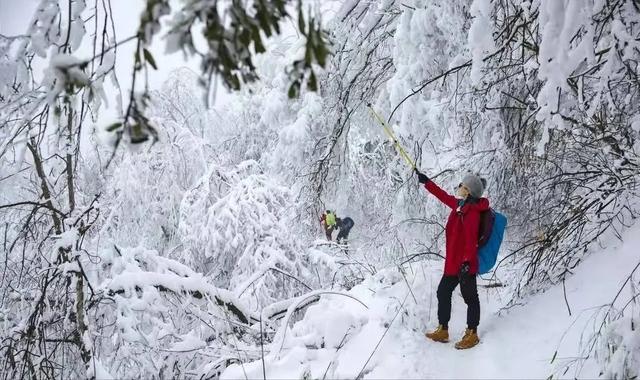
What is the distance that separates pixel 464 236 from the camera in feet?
12.2

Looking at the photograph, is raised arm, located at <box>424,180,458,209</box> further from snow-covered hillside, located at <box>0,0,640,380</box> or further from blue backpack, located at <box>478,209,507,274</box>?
blue backpack, located at <box>478,209,507,274</box>

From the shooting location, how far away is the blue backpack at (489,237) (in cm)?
367

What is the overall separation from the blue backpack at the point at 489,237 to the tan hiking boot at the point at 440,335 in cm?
54

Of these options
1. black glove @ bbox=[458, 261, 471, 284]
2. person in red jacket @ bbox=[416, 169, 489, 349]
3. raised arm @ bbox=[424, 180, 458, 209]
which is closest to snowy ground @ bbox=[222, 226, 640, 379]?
person in red jacket @ bbox=[416, 169, 489, 349]

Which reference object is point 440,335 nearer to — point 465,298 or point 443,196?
point 465,298

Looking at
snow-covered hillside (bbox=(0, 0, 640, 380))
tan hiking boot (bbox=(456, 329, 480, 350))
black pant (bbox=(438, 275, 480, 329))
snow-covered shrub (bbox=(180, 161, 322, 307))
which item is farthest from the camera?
snow-covered shrub (bbox=(180, 161, 322, 307))

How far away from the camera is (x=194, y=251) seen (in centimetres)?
845

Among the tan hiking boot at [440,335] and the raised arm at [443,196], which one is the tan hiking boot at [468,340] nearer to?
the tan hiking boot at [440,335]

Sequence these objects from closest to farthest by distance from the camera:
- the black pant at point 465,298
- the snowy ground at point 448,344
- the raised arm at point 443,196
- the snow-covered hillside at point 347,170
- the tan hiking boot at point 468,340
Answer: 1. the snow-covered hillside at point 347,170
2. the snowy ground at point 448,344
3. the tan hiking boot at point 468,340
4. the black pant at point 465,298
5. the raised arm at point 443,196

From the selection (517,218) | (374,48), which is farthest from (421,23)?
(517,218)

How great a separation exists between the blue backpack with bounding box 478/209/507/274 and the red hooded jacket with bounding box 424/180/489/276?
44mm

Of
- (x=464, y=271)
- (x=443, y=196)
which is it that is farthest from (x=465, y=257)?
(x=443, y=196)

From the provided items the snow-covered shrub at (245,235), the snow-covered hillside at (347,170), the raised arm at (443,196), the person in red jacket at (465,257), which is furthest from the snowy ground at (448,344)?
the snow-covered shrub at (245,235)

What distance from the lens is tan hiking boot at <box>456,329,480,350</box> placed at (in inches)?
139
